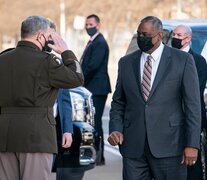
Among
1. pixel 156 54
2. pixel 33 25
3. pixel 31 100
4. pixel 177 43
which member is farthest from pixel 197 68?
pixel 31 100

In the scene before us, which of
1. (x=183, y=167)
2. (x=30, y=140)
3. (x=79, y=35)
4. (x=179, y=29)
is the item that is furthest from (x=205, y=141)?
(x=79, y=35)

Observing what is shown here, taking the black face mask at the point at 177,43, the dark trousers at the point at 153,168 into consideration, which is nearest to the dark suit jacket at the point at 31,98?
the dark trousers at the point at 153,168

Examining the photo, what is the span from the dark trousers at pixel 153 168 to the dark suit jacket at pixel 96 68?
16.4 feet

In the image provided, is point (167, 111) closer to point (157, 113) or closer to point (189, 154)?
point (157, 113)

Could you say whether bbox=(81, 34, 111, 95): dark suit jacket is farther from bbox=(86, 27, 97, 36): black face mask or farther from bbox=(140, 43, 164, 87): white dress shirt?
bbox=(140, 43, 164, 87): white dress shirt

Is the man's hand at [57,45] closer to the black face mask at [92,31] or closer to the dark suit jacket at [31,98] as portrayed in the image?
the dark suit jacket at [31,98]

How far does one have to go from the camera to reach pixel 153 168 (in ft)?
22.7

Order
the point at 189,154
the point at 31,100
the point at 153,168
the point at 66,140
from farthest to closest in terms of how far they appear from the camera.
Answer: the point at 66,140
the point at 153,168
the point at 189,154
the point at 31,100

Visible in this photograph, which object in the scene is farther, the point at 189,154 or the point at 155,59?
the point at 155,59

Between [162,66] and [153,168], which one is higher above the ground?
[162,66]

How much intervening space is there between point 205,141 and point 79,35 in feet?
196

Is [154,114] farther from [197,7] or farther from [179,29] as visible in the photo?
[197,7]

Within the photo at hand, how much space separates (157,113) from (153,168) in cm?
45

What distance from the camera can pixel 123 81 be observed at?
7098mm
